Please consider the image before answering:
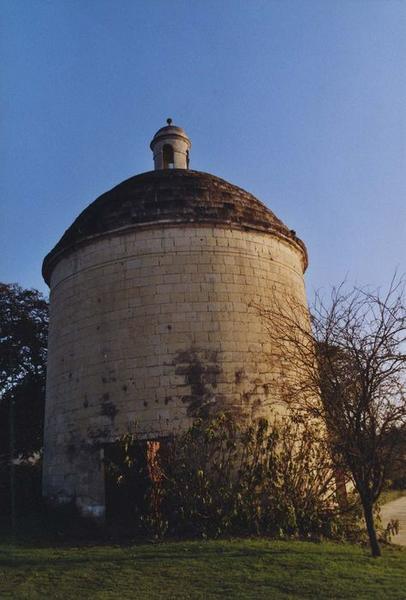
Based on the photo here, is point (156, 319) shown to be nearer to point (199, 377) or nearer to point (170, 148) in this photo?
point (199, 377)

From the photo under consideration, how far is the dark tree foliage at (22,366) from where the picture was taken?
19203mm

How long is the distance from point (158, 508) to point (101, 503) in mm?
1591

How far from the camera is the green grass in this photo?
628cm

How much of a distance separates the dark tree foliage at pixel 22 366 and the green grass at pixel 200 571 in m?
11.0

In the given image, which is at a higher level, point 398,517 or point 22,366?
point 22,366

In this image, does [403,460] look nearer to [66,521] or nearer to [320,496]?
[320,496]

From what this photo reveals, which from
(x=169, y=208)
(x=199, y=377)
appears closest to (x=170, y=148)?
(x=169, y=208)

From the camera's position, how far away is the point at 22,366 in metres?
20.2

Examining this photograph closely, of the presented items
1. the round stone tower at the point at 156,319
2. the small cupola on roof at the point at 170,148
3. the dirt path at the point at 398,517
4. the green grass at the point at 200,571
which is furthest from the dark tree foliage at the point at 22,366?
the dirt path at the point at 398,517

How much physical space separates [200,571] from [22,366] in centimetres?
1494

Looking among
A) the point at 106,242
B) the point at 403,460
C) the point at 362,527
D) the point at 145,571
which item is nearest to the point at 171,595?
the point at 145,571

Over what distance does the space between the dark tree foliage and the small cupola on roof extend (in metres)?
8.81

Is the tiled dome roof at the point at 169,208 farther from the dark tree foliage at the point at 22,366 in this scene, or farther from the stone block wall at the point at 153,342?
the dark tree foliage at the point at 22,366

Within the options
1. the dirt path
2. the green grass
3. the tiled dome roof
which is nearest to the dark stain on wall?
the green grass
